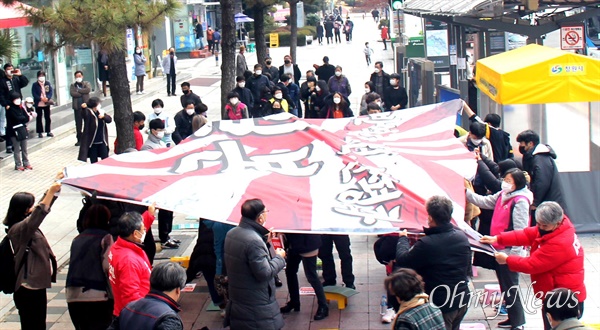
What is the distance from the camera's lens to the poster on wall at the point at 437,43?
98.7ft

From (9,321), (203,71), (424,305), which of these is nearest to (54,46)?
(9,321)

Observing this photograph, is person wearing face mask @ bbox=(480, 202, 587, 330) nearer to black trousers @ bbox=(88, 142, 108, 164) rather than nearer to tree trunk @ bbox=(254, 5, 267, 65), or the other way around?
black trousers @ bbox=(88, 142, 108, 164)

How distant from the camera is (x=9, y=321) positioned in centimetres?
963

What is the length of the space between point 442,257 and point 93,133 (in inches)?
364

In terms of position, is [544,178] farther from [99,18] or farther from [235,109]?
[235,109]

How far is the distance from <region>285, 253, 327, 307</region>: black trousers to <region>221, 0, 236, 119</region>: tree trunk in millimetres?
9841

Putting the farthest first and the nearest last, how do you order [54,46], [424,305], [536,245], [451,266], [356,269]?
[54,46] < [356,269] < [536,245] < [451,266] < [424,305]

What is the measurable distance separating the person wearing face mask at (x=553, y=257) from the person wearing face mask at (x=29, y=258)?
3995 mm

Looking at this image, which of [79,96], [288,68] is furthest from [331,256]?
[288,68]

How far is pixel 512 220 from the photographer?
27.5 ft

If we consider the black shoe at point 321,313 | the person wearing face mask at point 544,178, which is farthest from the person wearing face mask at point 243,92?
the black shoe at point 321,313

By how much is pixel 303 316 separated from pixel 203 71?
100ft

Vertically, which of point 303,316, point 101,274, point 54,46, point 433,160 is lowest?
point 303,316

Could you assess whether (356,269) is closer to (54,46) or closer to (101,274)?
(101,274)
